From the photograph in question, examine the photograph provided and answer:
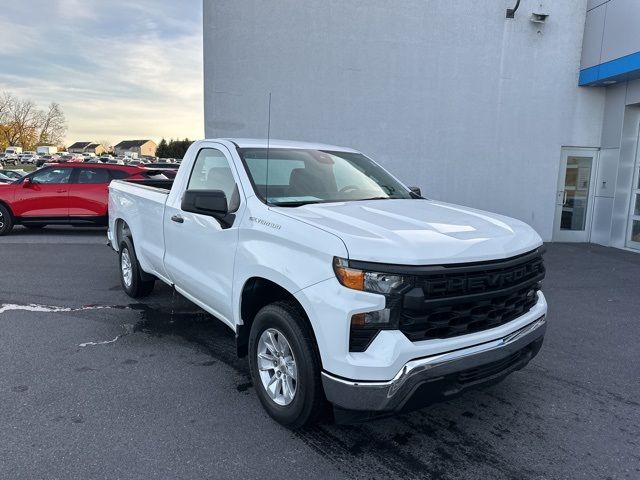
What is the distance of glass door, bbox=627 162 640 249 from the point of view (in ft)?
37.3

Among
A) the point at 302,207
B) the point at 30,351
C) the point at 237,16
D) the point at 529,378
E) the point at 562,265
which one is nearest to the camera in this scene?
the point at 302,207

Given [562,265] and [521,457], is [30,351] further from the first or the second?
[562,265]

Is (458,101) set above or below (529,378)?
above

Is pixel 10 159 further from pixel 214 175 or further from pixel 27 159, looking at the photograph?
pixel 214 175

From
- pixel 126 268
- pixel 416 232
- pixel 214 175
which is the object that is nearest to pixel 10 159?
pixel 126 268

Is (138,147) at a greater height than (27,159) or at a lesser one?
greater

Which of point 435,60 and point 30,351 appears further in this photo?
point 435,60

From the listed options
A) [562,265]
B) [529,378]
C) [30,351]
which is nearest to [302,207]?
[529,378]

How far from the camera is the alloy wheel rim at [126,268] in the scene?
20.6ft

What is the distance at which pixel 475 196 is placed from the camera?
12195 mm

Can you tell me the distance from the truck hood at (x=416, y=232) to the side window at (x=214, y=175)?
630mm

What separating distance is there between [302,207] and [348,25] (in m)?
9.22

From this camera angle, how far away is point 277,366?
340 cm

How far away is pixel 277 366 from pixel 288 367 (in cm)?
16
